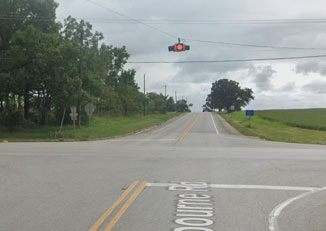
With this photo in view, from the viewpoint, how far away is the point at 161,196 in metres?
9.27

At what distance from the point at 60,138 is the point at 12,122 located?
8345 mm

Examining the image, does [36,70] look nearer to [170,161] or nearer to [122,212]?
[170,161]

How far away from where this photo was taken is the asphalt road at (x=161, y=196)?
275 inches

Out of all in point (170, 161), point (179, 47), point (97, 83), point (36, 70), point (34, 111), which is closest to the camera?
point (170, 161)

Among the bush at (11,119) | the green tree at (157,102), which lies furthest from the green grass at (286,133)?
the green tree at (157,102)

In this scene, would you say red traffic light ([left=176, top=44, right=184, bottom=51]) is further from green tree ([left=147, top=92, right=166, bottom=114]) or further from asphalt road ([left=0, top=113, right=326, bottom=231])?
green tree ([left=147, top=92, right=166, bottom=114])

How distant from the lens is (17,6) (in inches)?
1506

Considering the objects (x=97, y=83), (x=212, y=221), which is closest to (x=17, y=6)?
(x=97, y=83)

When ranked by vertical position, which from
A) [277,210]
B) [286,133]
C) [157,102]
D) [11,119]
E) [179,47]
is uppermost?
[157,102]

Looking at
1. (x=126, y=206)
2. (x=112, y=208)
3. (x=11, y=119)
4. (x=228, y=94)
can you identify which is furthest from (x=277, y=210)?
(x=228, y=94)

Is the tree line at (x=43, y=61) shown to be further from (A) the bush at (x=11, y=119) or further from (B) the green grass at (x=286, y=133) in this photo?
(B) the green grass at (x=286, y=133)

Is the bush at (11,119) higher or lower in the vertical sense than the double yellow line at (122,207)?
higher

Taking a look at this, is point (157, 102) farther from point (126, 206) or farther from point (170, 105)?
point (126, 206)

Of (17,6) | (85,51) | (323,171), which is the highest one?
(17,6)
